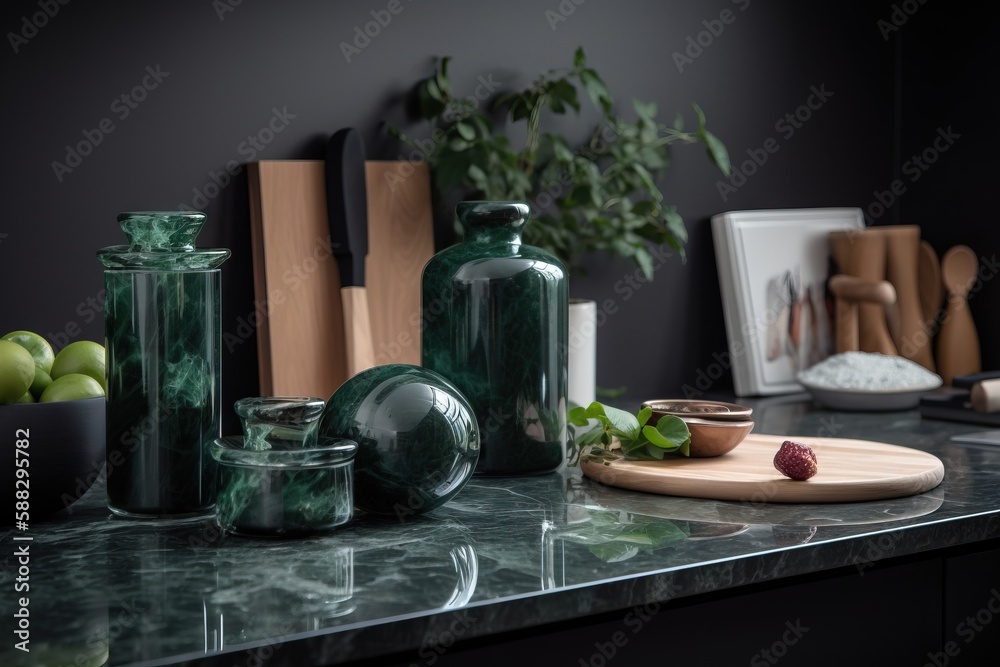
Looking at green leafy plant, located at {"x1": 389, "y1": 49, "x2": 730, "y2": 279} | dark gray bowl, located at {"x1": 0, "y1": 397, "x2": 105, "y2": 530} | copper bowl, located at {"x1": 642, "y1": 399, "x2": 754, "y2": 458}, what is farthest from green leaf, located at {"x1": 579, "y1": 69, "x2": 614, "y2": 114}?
dark gray bowl, located at {"x1": 0, "y1": 397, "x2": 105, "y2": 530}

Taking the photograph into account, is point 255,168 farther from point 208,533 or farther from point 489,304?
point 208,533

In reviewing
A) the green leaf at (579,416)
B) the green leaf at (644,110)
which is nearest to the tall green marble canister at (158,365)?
the green leaf at (579,416)

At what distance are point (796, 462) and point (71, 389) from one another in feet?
2.22

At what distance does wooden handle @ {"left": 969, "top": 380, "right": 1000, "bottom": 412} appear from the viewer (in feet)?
4.71

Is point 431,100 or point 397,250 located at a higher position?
point 431,100

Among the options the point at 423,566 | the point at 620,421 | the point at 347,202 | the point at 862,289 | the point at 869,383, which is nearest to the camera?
the point at 423,566

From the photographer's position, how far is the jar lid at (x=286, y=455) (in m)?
0.81

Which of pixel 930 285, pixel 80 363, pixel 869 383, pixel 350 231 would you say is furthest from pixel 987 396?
pixel 80 363

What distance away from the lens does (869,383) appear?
1.61 meters

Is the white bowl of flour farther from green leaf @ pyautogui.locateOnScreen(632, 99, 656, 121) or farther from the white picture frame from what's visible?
green leaf @ pyautogui.locateOnScreen(632, 99, 656, 121)

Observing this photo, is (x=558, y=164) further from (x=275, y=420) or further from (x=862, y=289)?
(x=275, y=420)

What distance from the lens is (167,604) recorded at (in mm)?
680

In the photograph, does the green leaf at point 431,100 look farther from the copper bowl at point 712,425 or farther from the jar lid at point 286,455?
the jar lid at point 286,455

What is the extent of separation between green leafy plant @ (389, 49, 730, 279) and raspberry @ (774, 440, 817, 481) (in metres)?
0.57
